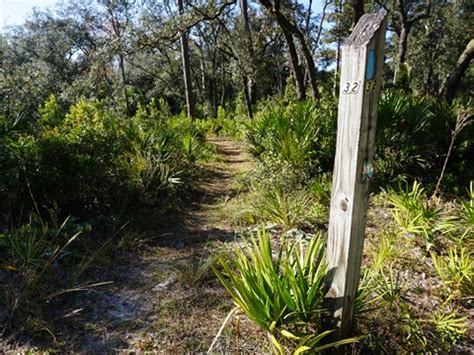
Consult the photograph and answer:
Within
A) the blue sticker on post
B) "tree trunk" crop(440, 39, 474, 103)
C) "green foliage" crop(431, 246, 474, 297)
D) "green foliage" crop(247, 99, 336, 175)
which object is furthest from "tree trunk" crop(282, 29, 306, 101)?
the blue sticker on post

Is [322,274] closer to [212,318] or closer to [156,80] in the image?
[212,318]

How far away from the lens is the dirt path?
7.41 feet

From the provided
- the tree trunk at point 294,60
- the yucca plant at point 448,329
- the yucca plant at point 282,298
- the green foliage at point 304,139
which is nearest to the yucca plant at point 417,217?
the yucca plant at point 448,329

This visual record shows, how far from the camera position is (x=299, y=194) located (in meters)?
4.58

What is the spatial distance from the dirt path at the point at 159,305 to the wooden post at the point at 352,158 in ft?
2.61

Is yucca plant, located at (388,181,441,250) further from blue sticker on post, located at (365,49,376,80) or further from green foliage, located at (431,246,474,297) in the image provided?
blue sticker on post, located at (365,49,376,80)

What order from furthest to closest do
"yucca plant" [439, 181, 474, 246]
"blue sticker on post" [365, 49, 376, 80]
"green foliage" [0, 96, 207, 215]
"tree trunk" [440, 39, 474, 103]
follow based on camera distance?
"tree trunk" [440, 39, 474, 103]
"green foliage" [0, 96, 207, 215]
"yucca plant" [439, 181, 474, 246]
"blue sticker on post" [365, 49, 376, 80]

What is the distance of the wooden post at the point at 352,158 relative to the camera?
1.59m

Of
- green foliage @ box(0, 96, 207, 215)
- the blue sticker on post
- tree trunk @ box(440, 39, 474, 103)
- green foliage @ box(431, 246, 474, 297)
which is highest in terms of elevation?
A: tree trunk @ box(440, 39, 474, 103)

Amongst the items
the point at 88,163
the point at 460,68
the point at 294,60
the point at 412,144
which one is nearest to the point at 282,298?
the point at 88,163

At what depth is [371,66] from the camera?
159cm

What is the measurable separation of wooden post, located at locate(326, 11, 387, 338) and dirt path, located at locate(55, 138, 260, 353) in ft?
2.61

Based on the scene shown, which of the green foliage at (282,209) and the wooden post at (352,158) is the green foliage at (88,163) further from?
the wooden post at (352,158)

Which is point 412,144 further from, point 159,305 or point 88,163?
point 88,163
